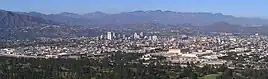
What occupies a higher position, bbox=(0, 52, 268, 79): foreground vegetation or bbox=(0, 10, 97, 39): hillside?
bbox=(0, 10, 97, 39): hillside

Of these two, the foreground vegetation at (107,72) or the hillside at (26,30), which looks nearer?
the foreground vegetation at (107,72)

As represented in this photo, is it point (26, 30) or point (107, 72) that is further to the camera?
point (26, 30)

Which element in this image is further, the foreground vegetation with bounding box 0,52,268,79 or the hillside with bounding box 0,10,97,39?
the hillside with bounding box 0,10,97,39

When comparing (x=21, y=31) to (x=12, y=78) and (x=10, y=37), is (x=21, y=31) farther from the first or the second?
(x=12, y=78)

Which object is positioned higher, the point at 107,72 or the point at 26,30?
the point at 26,30

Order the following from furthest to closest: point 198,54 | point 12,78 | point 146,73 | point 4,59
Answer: point 198,54 < point 4,59 < point 146,73 < point 12,78

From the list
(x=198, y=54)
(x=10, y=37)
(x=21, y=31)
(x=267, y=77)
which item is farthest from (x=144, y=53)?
(x=21, y=31)

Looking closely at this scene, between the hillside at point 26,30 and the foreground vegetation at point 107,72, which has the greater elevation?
the hillside at point 26,30

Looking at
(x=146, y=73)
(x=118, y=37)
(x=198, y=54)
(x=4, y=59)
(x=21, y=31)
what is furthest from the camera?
(x=21, y=31)

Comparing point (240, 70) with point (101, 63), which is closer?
point (240, 70)

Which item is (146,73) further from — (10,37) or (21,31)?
(21,31)
